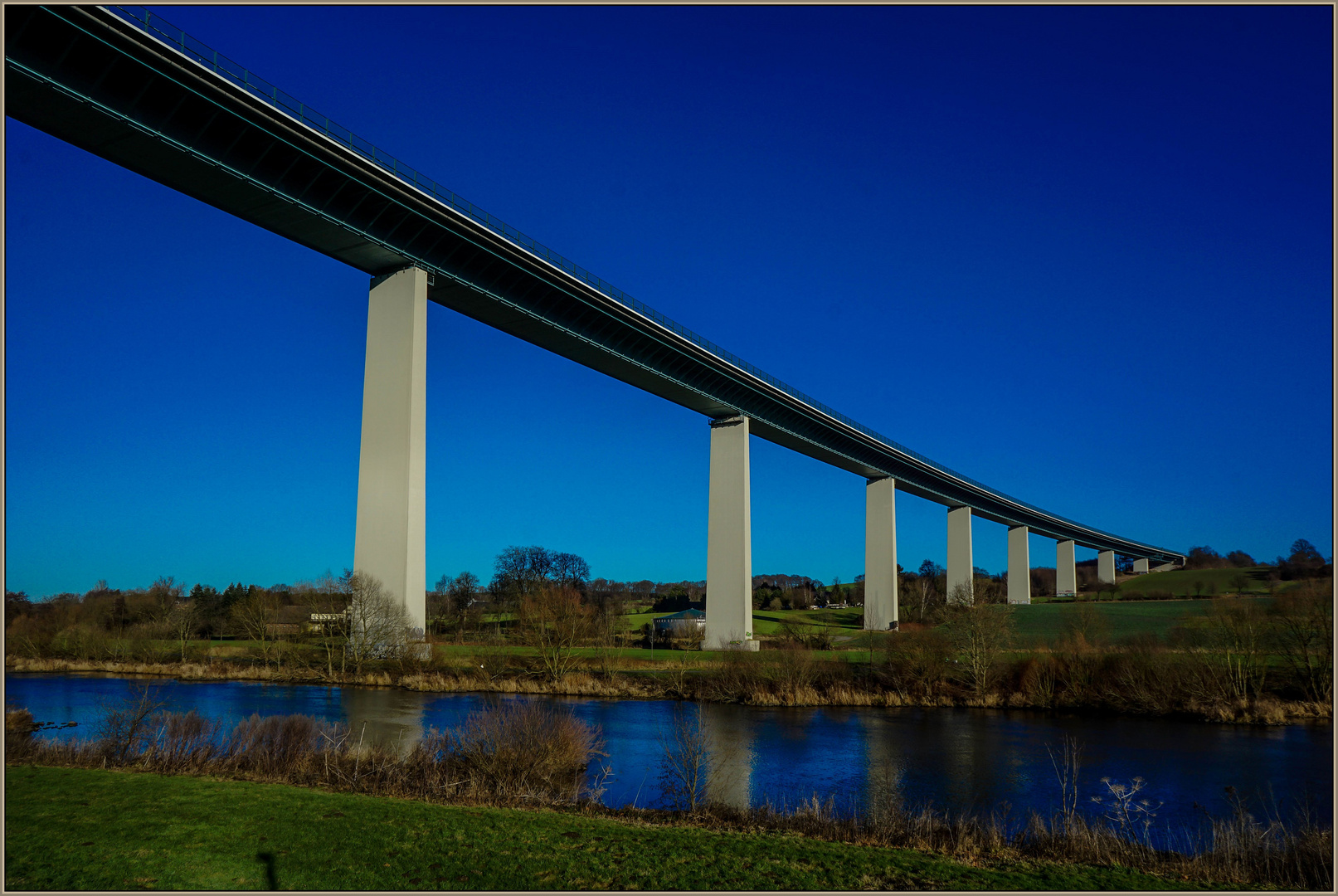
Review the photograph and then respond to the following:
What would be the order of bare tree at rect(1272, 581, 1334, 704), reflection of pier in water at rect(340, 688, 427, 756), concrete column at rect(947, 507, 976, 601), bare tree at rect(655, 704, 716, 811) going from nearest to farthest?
bare tree at rect(655, 704, 716, 811), reflection of pier in water at rect(340, 688, 427, 756), bare tree at rect(1272, 581, 1334, 704), concrete column at rect(947, 507, 976, 601)

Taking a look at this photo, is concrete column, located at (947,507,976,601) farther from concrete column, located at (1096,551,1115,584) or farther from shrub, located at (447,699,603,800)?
shrub, located at (447,699,603,800)

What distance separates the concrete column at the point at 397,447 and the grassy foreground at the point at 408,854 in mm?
22104

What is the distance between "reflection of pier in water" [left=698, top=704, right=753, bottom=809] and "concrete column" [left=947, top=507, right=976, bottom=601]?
6217 cm

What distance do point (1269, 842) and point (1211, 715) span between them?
19030 mm

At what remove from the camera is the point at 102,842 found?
1141cm

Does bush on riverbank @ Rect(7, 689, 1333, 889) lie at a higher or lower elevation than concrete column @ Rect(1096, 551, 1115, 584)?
lower

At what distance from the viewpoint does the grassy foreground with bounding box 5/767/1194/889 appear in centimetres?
1055

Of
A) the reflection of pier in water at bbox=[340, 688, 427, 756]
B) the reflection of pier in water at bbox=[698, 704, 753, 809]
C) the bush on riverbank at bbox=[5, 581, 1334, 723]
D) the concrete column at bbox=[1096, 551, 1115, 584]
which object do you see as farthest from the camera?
the concrete column at bbox=[1096, 551, 1115, 584]

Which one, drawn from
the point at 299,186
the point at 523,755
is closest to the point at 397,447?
the point at 299,186

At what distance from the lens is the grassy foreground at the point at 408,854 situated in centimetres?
1055

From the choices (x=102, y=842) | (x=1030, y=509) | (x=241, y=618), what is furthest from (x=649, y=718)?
(x=1030, y=509)

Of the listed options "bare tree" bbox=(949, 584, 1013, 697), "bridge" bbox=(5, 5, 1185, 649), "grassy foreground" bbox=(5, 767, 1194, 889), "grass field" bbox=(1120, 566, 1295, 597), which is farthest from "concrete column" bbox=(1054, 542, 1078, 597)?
"grassy foreground" bbox=(5, 767, 1194, 889)

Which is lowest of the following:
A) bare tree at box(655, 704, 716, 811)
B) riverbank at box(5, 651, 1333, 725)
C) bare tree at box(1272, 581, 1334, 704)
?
riverbank at box(5, 651, 1333, 725)

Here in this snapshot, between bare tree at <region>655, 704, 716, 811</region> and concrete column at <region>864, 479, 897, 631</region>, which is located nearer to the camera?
Answer: bare tree at <region>655, 704, 716, 811</region>
